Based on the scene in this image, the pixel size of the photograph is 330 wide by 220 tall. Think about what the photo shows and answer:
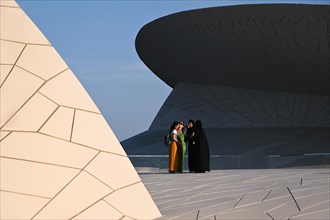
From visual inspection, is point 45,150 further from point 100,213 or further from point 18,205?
point 100,213

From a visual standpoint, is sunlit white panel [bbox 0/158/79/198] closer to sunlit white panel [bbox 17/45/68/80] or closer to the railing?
sunlit white panel [bbox 17/45/68/80]

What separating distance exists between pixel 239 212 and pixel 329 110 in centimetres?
2297

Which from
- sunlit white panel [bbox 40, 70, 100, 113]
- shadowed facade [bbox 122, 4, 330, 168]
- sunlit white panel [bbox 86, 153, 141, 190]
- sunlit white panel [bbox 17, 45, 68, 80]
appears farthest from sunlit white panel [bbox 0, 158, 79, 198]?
shadowed facade [bbox 122, 4, 330, 168]

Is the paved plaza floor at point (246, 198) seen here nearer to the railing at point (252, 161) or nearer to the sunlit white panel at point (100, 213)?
the sunlit white panel at point (100, 213)

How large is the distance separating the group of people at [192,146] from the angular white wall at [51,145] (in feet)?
25.8

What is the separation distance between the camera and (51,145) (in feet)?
26.1

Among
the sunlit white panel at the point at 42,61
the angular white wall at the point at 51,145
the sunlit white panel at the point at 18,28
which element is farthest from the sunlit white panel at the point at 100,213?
the sunlit white panel at the point at 18,28

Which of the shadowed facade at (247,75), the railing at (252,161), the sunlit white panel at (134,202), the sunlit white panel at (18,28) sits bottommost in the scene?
the sunlit white panel at (134,202)

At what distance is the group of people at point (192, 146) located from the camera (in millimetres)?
16203

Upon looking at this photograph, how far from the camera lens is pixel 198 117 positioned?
34.2 metres

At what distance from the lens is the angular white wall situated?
771cm

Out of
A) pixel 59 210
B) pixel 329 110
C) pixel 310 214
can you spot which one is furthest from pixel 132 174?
pixel 329 110

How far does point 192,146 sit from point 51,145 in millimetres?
8647

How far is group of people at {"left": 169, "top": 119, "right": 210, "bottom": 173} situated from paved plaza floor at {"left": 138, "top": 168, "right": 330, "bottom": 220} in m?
3.20
